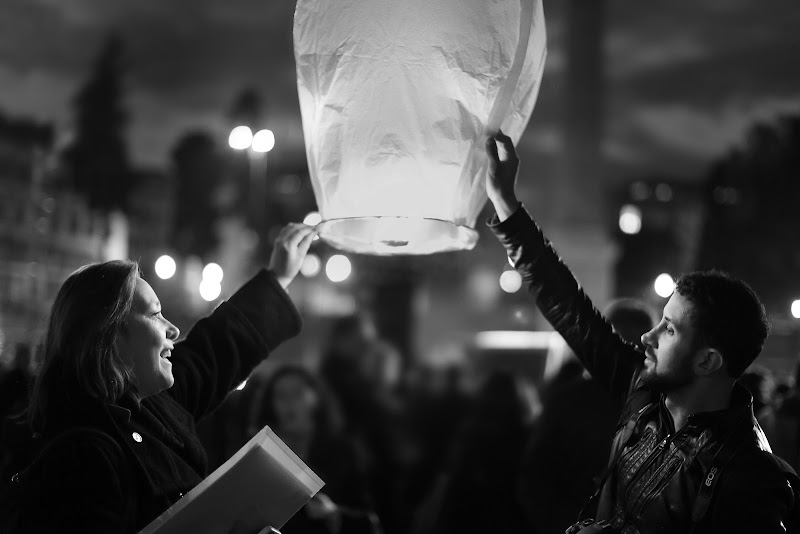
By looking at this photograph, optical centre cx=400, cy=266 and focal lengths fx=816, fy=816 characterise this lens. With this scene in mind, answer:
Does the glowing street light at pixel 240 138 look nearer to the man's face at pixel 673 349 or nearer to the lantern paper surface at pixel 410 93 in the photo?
the lantern paper surface at pixel 410 93

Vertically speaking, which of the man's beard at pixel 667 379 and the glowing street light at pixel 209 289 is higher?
the man's beard at pixel 667 379

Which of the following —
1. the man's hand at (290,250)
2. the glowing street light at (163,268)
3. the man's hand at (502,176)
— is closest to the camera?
the man's hand at (502,176)

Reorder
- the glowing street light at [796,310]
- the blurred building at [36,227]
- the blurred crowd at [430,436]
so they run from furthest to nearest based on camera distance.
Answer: the blurred building at [36,227] < the glowing street light at [796,310] < the blurred crowd at [430,436]

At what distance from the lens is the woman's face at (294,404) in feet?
16.4

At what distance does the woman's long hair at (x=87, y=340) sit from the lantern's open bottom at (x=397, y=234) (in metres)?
0.72

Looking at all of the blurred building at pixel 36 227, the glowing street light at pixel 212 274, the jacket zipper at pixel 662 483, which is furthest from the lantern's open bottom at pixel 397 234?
the blurred building at pixel 36 227

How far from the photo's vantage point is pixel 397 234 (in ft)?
9.30

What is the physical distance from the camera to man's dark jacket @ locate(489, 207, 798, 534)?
85.0 inches

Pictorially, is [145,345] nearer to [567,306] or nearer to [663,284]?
[567,306]

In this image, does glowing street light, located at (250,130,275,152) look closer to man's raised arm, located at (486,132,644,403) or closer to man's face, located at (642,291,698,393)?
man's raised arm, located at (486,132,644,403)

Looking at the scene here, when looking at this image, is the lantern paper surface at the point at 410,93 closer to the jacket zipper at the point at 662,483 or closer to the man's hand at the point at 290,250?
the man's hand at the point at 290,250

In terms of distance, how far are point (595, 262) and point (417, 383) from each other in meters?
7.85

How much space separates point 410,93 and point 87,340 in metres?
1.21

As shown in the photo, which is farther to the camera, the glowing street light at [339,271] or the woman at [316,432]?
the glowing street light at [339,271]
